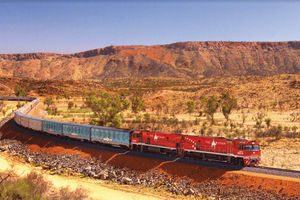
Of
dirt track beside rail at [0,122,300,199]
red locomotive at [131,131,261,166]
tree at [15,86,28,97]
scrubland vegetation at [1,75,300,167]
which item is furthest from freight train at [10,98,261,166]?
tree at [15,86,28,97]

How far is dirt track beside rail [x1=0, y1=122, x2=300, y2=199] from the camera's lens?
2106cm

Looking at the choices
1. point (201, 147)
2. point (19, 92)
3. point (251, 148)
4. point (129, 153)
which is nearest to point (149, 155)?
point (129, 153)

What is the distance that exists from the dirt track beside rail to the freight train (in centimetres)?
135

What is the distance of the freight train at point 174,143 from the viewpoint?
2366 centimetres

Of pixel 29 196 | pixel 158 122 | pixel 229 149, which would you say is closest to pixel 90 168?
pixel 29 196

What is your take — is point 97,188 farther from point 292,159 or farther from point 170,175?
point 292,159

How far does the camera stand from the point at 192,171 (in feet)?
80.9

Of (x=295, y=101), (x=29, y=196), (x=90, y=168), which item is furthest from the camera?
(x=295, y=101)

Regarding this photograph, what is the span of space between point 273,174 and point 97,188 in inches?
616

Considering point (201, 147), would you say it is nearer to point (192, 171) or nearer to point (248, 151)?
point (192, 171)

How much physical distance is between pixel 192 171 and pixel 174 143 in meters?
3.55

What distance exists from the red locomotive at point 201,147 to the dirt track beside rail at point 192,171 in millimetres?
1378

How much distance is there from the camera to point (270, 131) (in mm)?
40438

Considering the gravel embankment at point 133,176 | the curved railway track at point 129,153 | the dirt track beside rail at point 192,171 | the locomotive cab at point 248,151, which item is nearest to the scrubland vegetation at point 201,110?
the locomotive cab at point 248,151
